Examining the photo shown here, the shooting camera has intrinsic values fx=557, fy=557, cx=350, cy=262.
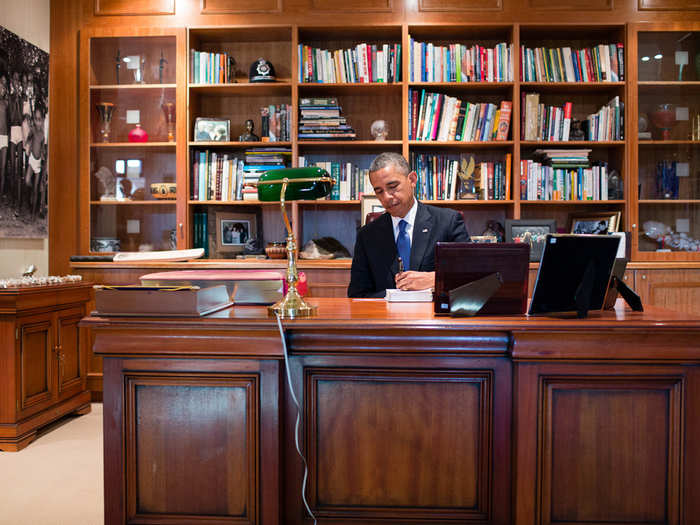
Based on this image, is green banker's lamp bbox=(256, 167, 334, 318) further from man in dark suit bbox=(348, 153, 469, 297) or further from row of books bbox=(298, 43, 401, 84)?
row of books bbox=(298, 43, 401, 84)

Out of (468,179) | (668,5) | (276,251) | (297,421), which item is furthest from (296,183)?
(668,5)

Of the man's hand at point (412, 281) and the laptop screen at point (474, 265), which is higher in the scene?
the laptop screen at point (474, 265)

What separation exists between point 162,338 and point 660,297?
10.6 feet

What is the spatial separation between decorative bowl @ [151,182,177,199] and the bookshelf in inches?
1.9

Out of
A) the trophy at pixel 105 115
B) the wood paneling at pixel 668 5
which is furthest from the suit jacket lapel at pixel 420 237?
the trophy at pixel 105 115

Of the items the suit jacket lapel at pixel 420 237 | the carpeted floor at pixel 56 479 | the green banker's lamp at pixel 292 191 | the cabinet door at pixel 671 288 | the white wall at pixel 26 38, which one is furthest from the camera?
the cabinet door at pixel 671 288

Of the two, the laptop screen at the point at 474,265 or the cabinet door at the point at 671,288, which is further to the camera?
the cabinet door at the point at 671,288

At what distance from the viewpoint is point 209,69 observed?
147 inches

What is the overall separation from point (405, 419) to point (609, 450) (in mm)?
524

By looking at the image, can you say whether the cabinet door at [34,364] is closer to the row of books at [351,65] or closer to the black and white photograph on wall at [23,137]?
the black and white photograph on wall at [23,137]

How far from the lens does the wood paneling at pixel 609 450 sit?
1.42 meters

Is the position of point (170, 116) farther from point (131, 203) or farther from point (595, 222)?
point (595, 222)

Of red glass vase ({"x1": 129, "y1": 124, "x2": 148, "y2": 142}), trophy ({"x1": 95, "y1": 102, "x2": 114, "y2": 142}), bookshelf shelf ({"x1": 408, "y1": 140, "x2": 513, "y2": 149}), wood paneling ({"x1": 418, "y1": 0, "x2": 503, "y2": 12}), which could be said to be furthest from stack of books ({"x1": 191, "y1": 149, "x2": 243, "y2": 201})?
wood paneling ({"x1": 418, "y1": 0, "x2": 503, "y2": 12})

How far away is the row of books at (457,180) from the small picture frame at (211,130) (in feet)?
4.22
